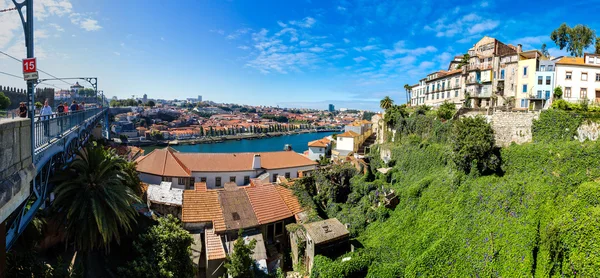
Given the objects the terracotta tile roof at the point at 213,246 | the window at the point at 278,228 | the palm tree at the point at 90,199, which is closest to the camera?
the palm tree at the point at 90,199

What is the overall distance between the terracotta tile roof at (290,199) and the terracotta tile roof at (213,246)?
5.66 metres

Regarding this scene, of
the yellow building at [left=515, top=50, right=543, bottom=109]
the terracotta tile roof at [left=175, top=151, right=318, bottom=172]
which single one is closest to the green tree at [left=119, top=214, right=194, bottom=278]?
the terracotta tile roof at [left=175, top=151, right=318, bottom=172]

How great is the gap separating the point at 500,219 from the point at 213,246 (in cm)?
1436

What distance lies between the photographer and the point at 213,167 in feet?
89.4

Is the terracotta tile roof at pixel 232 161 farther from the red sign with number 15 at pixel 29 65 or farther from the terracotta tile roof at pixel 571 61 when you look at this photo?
the terracotta tile roof at pixel 571 61

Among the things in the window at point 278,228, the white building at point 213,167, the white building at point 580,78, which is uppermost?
the white building at point 580,78

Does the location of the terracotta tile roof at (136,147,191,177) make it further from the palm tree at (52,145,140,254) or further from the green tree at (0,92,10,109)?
the green tree at (0,92,10,109)

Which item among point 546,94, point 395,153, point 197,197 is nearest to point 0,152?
point 197,197

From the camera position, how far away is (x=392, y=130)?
1227 inches

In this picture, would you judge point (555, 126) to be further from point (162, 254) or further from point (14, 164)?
point (14, 164)

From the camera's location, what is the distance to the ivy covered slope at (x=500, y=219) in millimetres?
10930

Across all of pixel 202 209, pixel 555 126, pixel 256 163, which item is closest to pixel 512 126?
pixel 555 126

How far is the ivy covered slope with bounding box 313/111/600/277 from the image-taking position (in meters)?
10.9

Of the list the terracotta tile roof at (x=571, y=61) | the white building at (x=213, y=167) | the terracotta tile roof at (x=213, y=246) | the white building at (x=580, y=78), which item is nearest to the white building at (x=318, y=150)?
the white building at (x=213, y=167)
